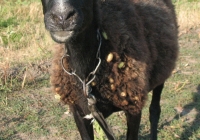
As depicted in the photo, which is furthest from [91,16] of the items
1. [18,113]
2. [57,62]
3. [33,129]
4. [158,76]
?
[18,113]

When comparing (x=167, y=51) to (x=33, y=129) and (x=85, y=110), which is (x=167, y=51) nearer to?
(x=85, y=110)

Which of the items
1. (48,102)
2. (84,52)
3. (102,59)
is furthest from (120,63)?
(48,102)

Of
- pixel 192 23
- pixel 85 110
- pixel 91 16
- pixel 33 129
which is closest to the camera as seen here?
pixel 91 16

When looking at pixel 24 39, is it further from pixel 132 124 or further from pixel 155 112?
pixel 132 124

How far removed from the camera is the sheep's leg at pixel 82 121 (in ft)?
12.1

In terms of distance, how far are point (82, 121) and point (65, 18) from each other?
1.34 meters

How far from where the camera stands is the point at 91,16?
3.15m

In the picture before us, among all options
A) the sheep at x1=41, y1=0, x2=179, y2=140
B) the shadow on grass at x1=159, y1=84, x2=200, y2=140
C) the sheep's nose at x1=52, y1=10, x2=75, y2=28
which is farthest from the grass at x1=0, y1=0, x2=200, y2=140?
the sheep's nose at x1=52, y1=10, x2=75, y2=28

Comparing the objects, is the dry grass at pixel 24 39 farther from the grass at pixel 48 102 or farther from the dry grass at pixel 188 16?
the dry grass at pixel 188 16

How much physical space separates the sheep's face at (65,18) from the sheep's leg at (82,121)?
97 cm

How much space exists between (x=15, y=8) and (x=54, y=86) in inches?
369

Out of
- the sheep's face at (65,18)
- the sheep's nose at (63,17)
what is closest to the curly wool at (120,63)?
the sheep's face at (65,18)

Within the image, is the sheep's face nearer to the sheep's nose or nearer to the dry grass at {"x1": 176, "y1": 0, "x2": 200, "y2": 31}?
the sheep's nose

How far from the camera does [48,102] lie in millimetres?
6117
